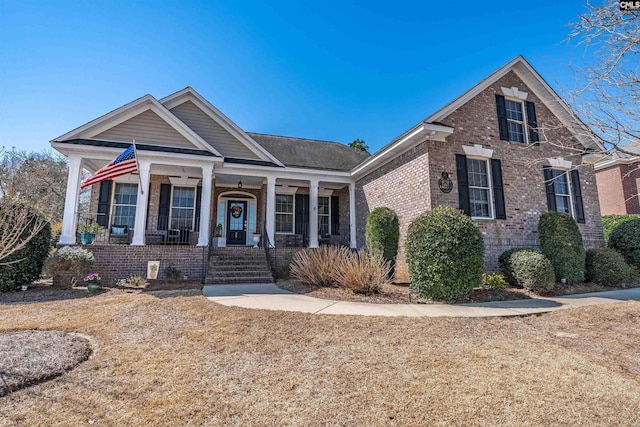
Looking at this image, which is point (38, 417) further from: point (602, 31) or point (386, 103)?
point (386, 103)

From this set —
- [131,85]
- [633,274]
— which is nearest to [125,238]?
[131,85]

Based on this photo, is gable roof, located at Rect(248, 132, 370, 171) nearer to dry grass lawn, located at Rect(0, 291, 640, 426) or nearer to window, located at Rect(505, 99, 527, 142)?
window, located at Rect(505, 99, 527, 142)

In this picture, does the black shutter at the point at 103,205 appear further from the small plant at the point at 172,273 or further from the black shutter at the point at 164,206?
the small plant at the point at 172,273

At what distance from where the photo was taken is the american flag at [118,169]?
876 centimetres

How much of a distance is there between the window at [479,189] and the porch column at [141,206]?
1047 centimetres

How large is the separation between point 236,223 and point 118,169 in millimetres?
5710

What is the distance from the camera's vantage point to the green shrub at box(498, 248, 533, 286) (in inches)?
328

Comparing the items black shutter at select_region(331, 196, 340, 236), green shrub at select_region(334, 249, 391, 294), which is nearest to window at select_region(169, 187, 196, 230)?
black shutter at select_region(331, 196, 340, 236)

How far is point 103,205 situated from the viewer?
38.9 feet

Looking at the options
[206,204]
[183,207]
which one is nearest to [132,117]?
[183,207]

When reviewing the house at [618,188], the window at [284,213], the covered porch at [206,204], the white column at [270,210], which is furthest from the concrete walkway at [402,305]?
the house at [618,188]

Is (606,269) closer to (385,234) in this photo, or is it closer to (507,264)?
(507,264)

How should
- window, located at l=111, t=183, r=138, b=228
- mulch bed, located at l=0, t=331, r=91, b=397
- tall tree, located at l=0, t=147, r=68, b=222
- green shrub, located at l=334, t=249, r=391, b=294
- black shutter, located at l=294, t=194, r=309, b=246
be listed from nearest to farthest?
mulch bed, located at l=0, t=331, r=91, b=397 → green shrub, located at l=334, t=249, r=391, b=294 → window, located at l=111, t=183, r=138, b=228 → black shutter, located at l=294, t=194, r=309, b=246 → tall tree, located at l=0, t=147, r=68, b=222

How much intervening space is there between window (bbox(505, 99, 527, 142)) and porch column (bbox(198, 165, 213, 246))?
10660 mm
